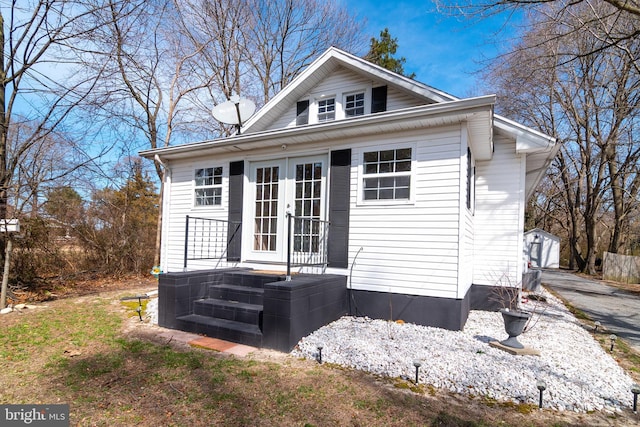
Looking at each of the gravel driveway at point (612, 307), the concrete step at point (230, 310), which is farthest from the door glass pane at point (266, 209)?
the gravel driveway at point (612, 307)

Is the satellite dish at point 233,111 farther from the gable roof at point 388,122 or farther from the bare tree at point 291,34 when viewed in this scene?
the bare tree at point 291,34

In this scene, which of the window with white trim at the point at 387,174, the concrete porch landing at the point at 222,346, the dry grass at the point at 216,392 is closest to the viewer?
the dry grass at the point at 216,392

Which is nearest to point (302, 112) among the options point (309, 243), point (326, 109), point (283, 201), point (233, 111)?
point (326, 109)

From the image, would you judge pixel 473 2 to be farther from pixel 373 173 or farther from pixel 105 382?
pixel 105 382

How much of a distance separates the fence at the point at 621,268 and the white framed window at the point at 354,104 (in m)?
14.2

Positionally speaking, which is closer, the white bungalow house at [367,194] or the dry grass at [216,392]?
the dry grass at [216,392]

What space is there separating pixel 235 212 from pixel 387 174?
122 inches

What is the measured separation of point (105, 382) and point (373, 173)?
14.3ft

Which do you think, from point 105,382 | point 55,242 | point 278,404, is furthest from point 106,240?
point 278,404

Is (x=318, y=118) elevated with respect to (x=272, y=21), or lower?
lower

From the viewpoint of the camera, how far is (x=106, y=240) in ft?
32.1

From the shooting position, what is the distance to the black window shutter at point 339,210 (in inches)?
219

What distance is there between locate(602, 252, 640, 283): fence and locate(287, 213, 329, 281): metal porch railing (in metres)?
15.0

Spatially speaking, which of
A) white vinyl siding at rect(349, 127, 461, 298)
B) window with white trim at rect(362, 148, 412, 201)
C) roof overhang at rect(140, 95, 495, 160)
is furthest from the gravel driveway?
window with white trim at rect(362, 148, 412, 201)
